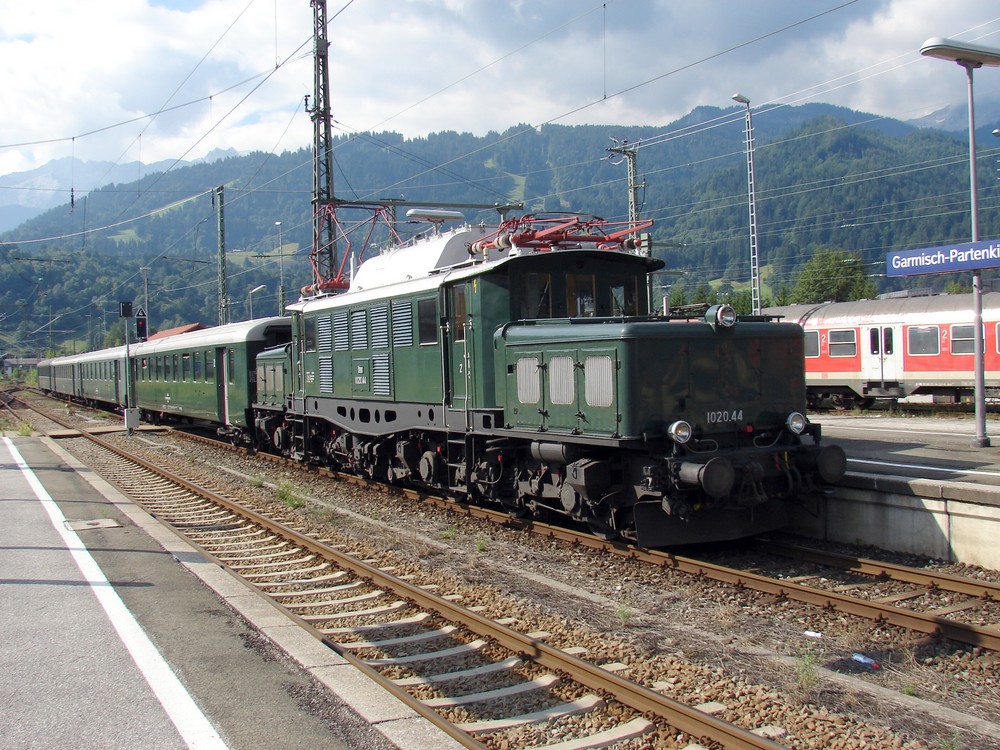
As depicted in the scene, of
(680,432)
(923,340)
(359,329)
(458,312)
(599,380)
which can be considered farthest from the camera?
(923,340)

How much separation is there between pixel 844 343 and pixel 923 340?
2.48 metres

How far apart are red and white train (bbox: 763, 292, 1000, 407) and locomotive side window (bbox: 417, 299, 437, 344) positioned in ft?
54.9

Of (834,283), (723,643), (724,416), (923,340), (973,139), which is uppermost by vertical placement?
(834,283)

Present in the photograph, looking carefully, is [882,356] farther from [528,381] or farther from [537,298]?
[528,381]

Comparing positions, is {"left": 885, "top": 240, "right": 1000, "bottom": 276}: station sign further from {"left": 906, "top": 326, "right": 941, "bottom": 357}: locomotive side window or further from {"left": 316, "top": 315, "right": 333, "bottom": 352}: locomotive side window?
{"left": 906, "top": 326, "right": 941, "bottom": 357}: locomotive side window

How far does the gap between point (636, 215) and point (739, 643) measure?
26.2 metres

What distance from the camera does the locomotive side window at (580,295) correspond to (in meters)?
10.2

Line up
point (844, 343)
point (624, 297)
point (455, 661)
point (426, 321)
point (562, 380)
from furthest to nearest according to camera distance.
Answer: point (844, 343), point (426, 321), point (624, 297), point (562, 380), point (455, 661)

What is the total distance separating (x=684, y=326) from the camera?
8461 mm

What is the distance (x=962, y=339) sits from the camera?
72.3ft

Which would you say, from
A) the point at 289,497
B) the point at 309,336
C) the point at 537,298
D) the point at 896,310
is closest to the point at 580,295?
the point at 537,298

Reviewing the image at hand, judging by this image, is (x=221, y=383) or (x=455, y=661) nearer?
(x=455, y=661)

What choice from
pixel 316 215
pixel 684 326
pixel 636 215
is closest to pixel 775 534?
pixel 684 326

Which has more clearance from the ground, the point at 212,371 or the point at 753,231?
the point at 753,231
